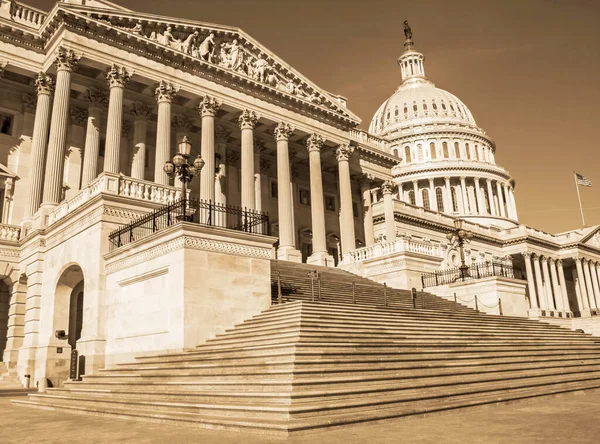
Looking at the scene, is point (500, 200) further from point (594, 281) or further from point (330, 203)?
point (330, 203)

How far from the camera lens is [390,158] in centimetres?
5244

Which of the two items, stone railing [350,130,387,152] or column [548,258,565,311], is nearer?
stone railing [350,130,387,152]

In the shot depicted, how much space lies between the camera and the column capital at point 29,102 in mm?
33156

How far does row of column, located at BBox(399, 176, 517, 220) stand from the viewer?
359ft

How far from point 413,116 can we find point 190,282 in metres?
121

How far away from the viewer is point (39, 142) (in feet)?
96.4

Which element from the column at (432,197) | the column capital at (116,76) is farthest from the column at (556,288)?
the column capital at (116,76)

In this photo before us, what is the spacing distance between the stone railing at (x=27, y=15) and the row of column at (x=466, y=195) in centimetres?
8752

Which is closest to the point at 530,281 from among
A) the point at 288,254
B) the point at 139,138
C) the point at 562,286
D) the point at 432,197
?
the point at 562,286

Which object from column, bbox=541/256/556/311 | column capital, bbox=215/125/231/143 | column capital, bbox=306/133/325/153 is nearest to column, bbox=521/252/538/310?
column, bbox=541/256/556/311

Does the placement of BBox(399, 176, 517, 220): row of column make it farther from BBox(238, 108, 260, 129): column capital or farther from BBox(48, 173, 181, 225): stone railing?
BBox(48, 173, 181, 225): stone railing

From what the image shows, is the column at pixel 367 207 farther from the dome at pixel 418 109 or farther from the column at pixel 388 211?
the dome at pixel 418 109

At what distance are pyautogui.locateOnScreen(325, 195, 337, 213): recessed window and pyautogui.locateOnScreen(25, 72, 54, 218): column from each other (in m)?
27.7

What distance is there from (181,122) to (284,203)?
9683 mm
